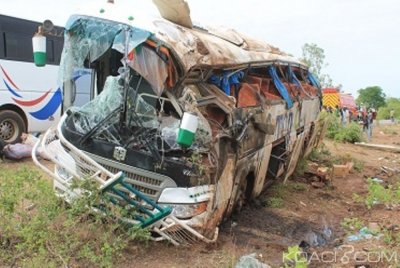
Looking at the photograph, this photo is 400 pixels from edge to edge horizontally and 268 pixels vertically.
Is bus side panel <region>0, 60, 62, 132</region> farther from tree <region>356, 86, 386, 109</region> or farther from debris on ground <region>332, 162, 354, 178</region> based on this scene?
tree <region>356, 86, 386, 109</region>

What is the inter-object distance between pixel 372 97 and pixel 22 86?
59952 millimetres

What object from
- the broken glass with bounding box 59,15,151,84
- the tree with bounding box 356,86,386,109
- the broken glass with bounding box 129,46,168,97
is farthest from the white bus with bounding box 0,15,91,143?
the tree with bounding box 356,86,386,109

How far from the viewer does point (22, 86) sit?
472 inches

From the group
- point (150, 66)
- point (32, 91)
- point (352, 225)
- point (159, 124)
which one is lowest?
point (352, 225)

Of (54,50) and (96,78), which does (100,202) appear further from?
(54,50)

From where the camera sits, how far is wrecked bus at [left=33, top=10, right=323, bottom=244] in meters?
5.63

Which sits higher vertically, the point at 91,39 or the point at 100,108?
the point at 91,39

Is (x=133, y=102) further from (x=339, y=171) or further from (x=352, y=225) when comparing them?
(x=339, y=171)

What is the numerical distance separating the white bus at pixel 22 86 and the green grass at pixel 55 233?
589cm

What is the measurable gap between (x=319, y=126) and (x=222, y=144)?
9.37 meters

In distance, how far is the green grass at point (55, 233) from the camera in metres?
5.29

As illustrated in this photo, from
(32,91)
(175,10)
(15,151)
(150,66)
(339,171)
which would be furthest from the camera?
(339,171)

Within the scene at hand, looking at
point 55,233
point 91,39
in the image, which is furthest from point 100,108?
point 55,233

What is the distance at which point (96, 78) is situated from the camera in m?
6.91
